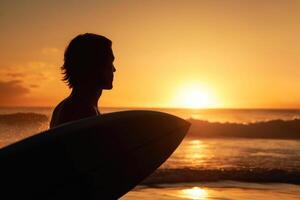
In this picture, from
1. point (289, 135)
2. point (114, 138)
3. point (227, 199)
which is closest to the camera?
point (114, 138)

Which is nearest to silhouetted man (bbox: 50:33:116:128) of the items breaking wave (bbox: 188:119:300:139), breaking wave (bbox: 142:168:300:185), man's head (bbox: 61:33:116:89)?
man's head (bbox: 61:33:116:89)

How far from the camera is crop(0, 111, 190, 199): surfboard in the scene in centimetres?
265

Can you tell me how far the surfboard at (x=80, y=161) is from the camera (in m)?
2.65

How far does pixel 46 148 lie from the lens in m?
2.79

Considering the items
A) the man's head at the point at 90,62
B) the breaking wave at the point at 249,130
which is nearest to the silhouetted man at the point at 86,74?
the man's head at the point at 90,62

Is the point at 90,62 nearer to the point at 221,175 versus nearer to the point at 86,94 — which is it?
the point at 86,94

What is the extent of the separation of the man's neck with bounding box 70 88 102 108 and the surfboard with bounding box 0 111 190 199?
139mm

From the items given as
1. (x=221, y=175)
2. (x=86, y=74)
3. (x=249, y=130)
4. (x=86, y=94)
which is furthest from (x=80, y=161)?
(x=249, y=130)

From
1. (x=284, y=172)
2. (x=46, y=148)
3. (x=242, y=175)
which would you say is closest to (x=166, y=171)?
(x=242, y=175)

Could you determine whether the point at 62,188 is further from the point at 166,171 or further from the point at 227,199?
the point at 166,171

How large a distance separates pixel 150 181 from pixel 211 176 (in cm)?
143

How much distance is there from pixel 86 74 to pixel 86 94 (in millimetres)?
131

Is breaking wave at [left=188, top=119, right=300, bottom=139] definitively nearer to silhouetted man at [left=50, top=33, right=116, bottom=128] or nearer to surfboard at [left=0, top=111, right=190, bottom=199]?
surfboard at [left=0, top=111, right=190, bottom=199]

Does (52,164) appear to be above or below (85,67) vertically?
below
